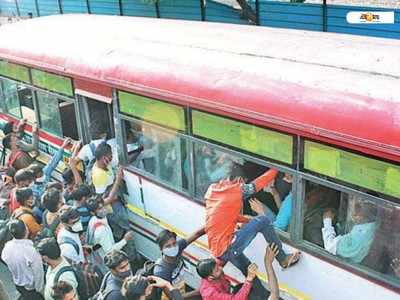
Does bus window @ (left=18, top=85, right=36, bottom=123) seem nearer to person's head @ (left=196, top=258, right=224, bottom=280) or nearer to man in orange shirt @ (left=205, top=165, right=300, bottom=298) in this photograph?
man in orange shirt @ (left=205, top=165, right=300, bottom=298)

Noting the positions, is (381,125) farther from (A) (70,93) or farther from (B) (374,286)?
(A) (70,93)

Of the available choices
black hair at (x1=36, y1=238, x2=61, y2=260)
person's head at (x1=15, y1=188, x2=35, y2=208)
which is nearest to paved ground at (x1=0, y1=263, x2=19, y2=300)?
person's head at (x1=15, y1=188, x2=35, y2=208)

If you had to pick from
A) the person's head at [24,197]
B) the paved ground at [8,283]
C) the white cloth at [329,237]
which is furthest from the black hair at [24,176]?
the white cloth at [329,237]

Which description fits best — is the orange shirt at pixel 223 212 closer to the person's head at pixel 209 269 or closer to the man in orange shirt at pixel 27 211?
the person's head at pixel 209 269

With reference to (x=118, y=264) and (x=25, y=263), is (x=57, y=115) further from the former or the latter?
(x=118, y=264)

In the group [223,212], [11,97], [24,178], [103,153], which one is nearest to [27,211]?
[24,178]

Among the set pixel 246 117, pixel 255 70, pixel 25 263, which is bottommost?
pixel 25 263

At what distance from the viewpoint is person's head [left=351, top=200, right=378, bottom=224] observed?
129 inches

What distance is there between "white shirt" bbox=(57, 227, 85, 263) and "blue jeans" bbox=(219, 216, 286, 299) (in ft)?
3.98

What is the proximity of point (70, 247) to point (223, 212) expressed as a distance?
1.32m

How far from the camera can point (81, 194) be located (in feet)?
15.3

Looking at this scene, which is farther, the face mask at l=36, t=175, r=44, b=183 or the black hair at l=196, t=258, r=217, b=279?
the face mask at l=36, t=175, r=44, b=183

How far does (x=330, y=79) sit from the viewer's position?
356cm

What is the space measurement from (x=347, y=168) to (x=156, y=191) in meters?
2.15
